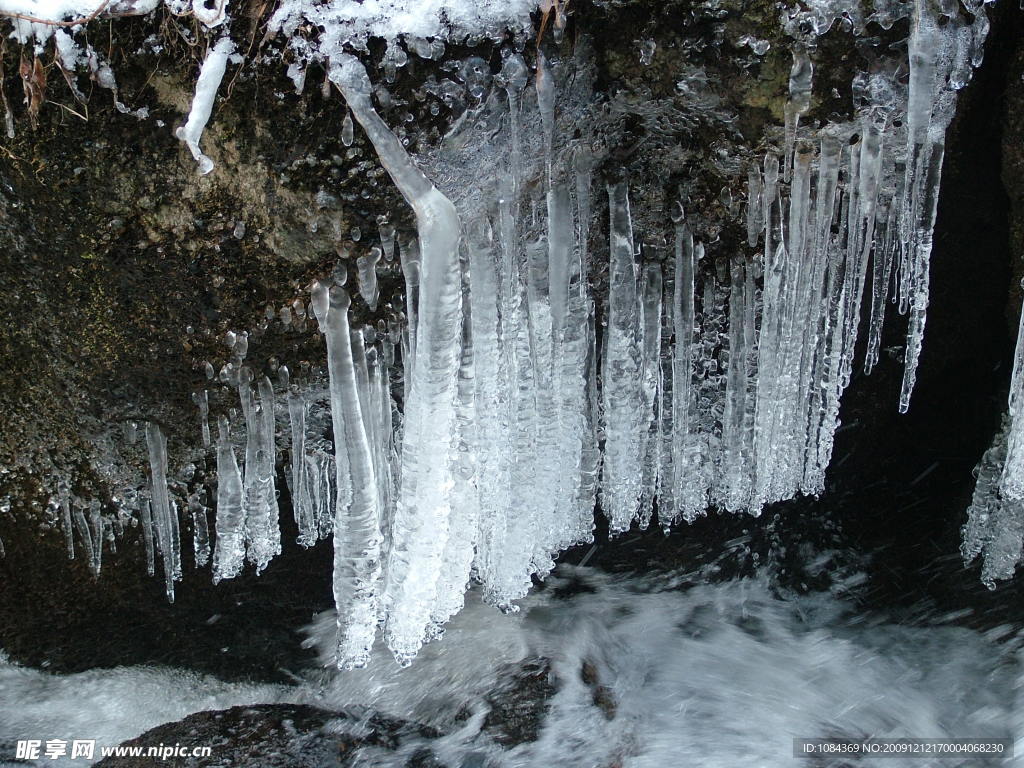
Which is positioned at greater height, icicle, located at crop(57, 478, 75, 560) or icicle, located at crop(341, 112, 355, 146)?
icicle, located at crop(341, 112, 355, 146)

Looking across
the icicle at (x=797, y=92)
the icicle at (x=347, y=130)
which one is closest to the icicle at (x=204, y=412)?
the icicle at (x=347, y=130)

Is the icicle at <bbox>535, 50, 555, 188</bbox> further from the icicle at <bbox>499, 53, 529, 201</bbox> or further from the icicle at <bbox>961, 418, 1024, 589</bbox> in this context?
the icicle at <bbox>961, 418, 1024, 589</bbox>

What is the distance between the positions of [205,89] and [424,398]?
986mm

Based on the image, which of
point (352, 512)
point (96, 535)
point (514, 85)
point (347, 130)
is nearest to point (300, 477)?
point (352, 512)

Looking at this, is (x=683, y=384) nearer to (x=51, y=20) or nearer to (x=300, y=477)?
(x=300, y=477)


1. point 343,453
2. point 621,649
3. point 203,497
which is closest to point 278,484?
point 203,497

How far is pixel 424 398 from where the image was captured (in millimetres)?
2232

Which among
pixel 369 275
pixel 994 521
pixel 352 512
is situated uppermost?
pixel 369 275

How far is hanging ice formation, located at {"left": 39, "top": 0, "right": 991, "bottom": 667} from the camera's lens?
7.52 ft

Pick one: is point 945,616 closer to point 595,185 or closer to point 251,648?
point 595,185

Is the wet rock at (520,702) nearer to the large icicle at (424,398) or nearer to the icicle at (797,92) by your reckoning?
the large icicle at (424,398)

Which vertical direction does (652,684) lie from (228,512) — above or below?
below

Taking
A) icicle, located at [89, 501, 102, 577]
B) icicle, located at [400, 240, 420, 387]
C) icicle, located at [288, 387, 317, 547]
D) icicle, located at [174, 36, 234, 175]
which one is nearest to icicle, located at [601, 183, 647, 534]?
icicle, located at [400, 240, 420, 387]

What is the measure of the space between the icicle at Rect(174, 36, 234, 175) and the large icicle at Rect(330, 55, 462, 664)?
0.96 feet
